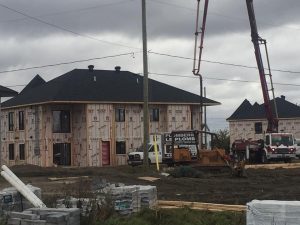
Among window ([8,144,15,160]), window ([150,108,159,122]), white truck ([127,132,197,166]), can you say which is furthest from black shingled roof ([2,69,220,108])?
white truck ([127,132,197,166])

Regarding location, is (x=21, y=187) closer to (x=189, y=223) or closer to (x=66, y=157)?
(x=189, y=223)

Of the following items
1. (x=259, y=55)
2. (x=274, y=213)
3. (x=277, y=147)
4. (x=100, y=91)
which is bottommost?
(x=274, y=213)

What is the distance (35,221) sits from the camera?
11.4 m

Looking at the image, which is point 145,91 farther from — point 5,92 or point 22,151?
point 22,151

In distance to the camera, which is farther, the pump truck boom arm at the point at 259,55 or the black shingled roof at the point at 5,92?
the pump truck boom arm at the point at 259,55

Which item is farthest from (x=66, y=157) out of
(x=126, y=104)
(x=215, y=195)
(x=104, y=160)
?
(x=215, y=195)

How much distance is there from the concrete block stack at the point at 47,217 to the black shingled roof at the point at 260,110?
228 ft

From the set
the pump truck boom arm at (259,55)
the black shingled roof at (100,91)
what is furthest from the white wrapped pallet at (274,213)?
the black shingled roof at (100,91)

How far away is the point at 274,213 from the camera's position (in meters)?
9.82

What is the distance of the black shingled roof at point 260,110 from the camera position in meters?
79.7

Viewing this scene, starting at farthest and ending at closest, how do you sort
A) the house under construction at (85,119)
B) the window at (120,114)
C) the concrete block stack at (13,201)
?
the window at (120,114), the house under construction at (85,119), the concrete block stack at (13,201)

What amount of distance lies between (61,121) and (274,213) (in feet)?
146

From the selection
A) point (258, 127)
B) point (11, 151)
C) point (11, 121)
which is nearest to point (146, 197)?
point (11, 121)

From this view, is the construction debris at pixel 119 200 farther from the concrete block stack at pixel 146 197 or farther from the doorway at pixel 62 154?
the doorway at pixel 62 154
